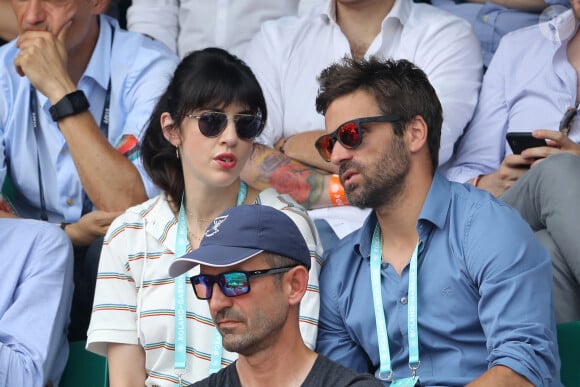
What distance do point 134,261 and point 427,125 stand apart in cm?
106

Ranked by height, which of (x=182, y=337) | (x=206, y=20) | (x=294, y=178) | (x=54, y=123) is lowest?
(x=182, y=337)

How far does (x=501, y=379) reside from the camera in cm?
307

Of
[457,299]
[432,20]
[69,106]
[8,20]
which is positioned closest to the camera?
[457,299]

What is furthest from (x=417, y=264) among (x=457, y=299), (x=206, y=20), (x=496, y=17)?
(x=206, y=20)

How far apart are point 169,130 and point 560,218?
1.38m

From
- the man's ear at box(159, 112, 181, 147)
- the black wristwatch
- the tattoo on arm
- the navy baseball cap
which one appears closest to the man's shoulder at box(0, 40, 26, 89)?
the black wristwatch

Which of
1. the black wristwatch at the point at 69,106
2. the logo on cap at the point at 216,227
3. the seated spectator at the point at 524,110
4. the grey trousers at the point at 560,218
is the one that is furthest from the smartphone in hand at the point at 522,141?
the black wristwatch at the point at 69,106

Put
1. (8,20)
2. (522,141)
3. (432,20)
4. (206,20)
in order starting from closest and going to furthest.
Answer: (522,141)
(432,20)
(8,20)
(206,20)

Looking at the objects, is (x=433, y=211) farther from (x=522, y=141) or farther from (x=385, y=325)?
(x=522, y=141)

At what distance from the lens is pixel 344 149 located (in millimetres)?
3539

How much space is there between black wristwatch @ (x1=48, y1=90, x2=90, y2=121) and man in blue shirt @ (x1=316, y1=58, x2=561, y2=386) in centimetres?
114

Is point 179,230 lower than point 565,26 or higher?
lower

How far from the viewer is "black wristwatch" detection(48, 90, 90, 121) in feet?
14.4

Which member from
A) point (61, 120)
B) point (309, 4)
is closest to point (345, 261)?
point (61, 120)
